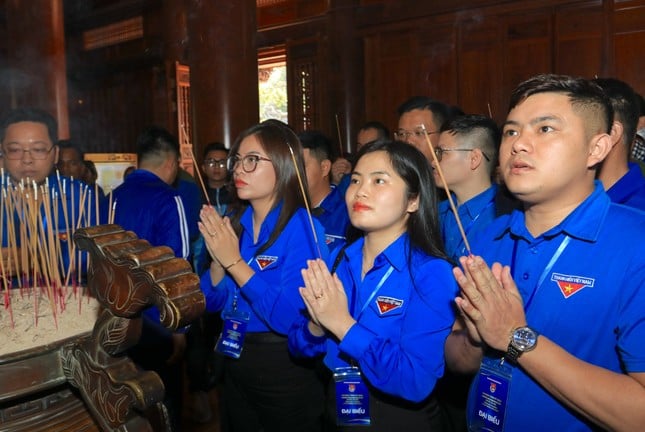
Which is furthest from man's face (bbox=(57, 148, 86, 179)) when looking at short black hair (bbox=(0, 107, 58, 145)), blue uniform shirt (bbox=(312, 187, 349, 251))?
blue uniform shirt (bbox=(312, 187, 349, 251))

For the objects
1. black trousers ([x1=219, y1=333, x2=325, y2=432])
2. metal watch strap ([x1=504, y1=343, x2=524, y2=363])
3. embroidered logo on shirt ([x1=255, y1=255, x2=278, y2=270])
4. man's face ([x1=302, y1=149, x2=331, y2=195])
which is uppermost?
man's face ([x1=302, y1=149, x2=331, y2=195])

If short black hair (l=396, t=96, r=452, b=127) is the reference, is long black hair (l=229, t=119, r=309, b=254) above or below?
below

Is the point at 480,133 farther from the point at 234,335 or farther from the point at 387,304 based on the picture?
the point at 234,335

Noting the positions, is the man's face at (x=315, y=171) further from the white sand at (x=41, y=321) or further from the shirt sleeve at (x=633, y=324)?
the shirt sleeve at (x=633, y=324)

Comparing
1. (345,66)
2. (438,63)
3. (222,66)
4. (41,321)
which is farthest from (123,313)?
(345,66)

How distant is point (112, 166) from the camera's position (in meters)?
5.02

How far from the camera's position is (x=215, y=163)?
12.4 feet

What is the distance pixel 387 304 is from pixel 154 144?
1.74 meters

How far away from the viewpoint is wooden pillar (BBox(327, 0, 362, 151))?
563 cm

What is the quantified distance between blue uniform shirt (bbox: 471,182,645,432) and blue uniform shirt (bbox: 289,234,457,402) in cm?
20

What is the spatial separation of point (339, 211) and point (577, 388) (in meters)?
1.69

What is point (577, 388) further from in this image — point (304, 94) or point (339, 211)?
point (304, 94)

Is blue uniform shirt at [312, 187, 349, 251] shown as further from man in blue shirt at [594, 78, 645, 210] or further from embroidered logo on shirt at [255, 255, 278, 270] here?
man in blue shirt at [594, 78, 645, 210]

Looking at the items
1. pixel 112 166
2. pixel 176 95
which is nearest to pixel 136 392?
pixel 112 166
